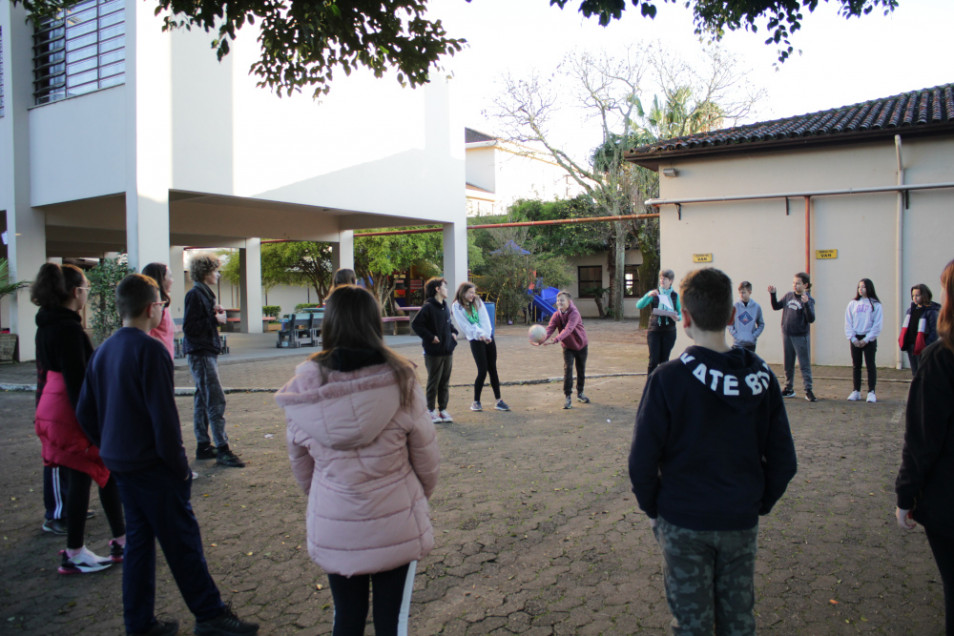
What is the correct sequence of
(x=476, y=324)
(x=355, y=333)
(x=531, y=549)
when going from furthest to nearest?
1. (x=476, y=324)
2. (x=531, y=549)
3. (x=355, y=333)

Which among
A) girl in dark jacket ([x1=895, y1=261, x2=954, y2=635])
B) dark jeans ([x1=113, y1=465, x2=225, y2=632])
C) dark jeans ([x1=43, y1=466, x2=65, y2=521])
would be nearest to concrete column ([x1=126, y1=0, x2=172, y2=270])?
dark jeans ([x1=43, y1=466, x2=65, y2=521])

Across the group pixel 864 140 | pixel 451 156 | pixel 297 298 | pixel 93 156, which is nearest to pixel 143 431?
pixel 93 156

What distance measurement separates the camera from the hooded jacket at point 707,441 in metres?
2.31

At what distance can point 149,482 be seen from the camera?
3062 mm

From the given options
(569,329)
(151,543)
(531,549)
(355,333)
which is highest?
(355,333)

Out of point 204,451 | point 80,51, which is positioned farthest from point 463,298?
point 80,51

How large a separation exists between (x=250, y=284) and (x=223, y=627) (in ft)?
77.8

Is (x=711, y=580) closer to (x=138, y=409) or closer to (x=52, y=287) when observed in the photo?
(x=138, y=409)

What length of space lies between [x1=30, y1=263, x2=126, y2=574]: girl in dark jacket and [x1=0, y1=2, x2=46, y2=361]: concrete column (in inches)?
477

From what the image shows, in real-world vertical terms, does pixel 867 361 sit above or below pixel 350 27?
below

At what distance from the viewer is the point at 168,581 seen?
3.83m

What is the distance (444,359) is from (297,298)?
96.1ft

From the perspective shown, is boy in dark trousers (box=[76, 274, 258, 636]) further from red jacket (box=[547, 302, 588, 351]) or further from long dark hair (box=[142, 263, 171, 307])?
red jacket (box=[547, 302, 588, 351])

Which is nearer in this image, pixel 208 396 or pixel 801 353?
pixel 208 396
